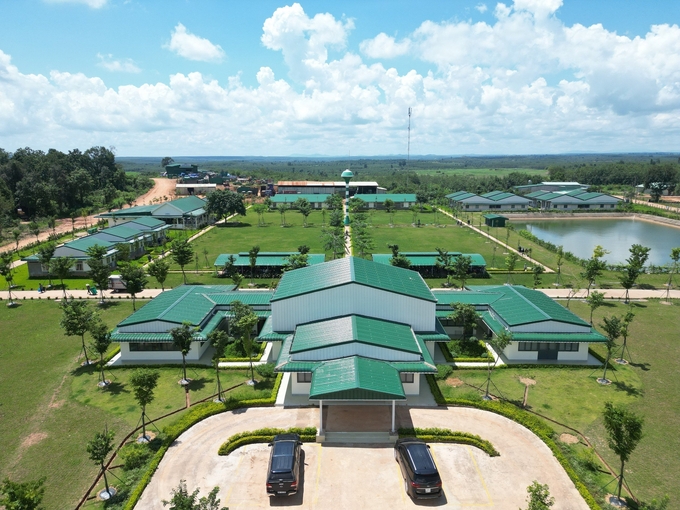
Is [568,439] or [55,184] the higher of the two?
[55,184]

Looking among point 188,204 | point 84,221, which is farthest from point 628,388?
point 84,221

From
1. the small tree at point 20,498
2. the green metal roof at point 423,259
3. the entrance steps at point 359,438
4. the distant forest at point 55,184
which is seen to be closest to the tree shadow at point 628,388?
the entrance steps at point 359,438

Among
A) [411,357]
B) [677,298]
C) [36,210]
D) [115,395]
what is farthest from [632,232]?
[36,210]

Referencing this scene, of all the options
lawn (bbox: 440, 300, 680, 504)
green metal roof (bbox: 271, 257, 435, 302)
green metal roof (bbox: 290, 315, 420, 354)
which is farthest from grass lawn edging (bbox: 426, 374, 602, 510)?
green metal roof (bbox: 271, 257, 435, 302)

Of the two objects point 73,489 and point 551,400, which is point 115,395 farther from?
point 551,400

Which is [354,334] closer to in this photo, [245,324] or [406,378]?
[406,378]

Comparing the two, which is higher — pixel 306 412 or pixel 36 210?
pixel 36 210
